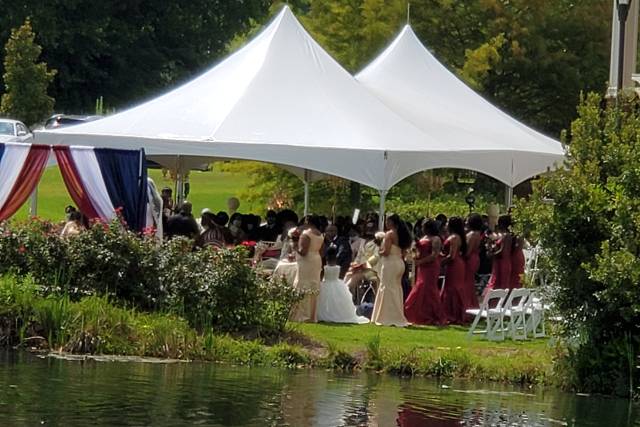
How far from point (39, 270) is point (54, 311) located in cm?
119

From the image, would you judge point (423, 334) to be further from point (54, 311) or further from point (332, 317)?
point (54, 311)

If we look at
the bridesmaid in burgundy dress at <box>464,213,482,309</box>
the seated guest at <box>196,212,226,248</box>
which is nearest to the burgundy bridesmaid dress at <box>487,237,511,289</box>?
the bridesmaid in burgundy dress at <box>464,213,482,309</box>

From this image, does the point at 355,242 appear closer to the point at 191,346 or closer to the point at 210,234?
the point at 210,234

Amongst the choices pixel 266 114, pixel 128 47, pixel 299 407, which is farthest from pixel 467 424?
pixel 128 47

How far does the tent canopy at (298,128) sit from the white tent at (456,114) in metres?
0.04

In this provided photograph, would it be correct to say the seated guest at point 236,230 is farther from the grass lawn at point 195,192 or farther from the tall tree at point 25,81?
the tall tree at point 25,81

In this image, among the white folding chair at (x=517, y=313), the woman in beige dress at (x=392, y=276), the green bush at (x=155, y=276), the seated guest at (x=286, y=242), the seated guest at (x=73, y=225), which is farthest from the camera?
the seated guest at (x=286, y=242)

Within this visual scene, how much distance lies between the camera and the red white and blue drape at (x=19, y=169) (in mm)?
19766

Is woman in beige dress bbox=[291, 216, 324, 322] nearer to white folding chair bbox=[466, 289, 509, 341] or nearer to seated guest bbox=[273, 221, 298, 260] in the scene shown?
seated guest bbox=[273, 221, 298, 260]

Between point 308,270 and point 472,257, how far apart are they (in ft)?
8.95

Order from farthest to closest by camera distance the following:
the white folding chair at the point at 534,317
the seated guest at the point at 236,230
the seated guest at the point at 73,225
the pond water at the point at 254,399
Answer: the seated guest at the point at 236,230 → the white folding chair at the point at 534,317 → the seated guest at the point at 73,225 → the pond water at the point at 254,399

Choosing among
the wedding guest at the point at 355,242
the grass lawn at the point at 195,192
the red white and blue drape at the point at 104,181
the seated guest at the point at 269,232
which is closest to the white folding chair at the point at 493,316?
the wedding guest at the point at 355,242

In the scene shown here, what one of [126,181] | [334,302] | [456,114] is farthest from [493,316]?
[456,114]

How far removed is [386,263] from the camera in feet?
64.1
